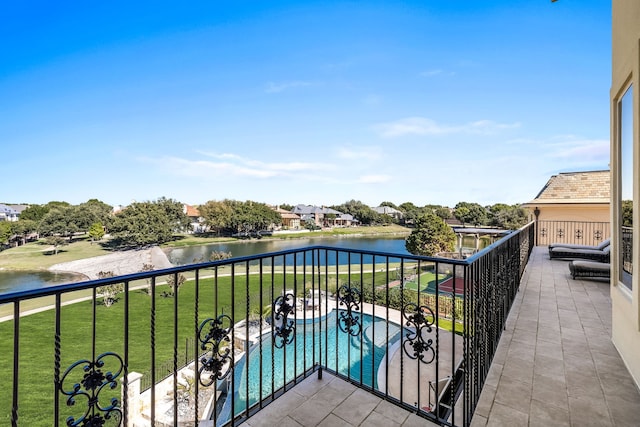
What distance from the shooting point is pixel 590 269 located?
203 inches

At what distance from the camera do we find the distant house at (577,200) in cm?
988

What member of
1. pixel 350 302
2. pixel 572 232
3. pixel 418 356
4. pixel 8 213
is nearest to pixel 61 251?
pixel 8 213

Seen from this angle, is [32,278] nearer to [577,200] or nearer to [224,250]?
[224,250]

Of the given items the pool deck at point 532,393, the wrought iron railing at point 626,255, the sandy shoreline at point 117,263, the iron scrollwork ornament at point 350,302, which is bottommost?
the sandy shoreline at point 117,263

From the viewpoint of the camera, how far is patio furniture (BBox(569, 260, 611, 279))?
5.01 metres

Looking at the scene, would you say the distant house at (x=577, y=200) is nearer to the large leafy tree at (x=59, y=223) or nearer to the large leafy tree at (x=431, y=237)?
the large leafy tree at (x=431, y=237)

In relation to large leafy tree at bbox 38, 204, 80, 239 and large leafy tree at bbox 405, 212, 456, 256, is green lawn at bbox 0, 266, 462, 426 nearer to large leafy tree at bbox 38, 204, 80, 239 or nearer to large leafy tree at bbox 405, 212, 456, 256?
large leafy tree at bbox 405, 212, 456, 256

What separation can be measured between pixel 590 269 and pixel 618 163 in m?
3.38

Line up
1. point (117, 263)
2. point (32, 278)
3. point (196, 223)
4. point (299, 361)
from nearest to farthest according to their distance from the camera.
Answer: point (299, 361), point (32, 278), point (117, 263), point (196, 223)

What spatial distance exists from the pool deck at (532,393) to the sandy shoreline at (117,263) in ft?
107

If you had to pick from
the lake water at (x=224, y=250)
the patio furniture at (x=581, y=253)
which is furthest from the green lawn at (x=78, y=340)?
the lake water at (x=224, y=250)

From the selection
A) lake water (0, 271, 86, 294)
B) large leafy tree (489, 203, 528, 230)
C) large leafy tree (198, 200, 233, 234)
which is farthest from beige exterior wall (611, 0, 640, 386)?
large leafy tree (198, 200, 233, 234)

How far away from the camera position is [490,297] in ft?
7.59

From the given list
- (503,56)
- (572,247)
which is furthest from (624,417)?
(503,56)
